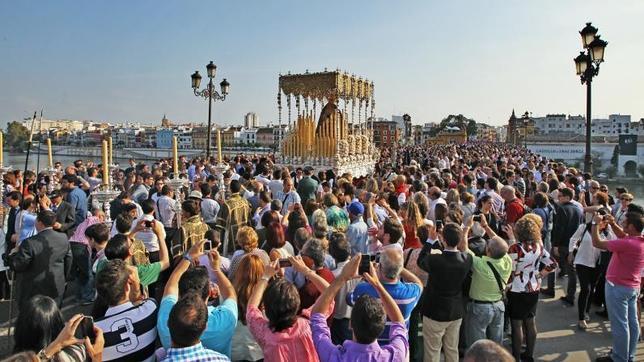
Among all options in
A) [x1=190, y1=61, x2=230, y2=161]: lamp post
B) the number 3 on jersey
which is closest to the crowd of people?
the number 3 on jersey

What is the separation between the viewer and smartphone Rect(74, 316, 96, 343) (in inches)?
107

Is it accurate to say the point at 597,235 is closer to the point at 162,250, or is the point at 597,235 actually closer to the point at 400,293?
the point at 400,293

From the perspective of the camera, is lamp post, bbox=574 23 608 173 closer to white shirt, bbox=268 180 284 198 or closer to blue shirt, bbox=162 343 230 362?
white shirt, bbox=268 180 284 198

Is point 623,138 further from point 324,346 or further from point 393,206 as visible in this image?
point 324,346

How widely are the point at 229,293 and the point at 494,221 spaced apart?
497 cm

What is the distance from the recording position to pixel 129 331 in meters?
2.98

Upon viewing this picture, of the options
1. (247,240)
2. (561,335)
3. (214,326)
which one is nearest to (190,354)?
(214,326)

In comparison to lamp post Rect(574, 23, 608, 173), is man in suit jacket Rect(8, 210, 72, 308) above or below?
below

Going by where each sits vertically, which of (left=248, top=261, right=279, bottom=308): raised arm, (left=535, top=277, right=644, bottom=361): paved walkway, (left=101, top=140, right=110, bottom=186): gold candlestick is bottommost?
(left=535, top=277, right=644, bottom=361): paved walkway

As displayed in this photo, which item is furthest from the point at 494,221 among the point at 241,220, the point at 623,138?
the point at 623,138

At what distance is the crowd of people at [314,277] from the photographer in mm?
2779

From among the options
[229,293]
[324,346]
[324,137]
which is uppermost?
[324,137]

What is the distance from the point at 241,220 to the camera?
24.8 feet

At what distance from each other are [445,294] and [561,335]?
8.14 feet
